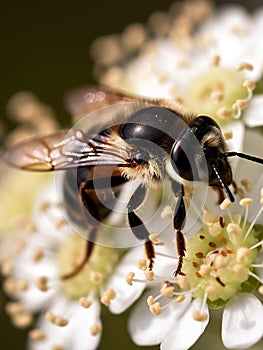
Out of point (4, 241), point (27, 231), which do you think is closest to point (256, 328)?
point (27, 231)

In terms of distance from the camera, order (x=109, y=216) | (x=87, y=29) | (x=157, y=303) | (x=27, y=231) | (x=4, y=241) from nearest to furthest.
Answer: (x=157, y=303) → (x=109, y=216) → (x=27, y=231) → (x=4, y=241) → (x=87, y=29)

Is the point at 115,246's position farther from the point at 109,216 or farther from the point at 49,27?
the point at 49,27

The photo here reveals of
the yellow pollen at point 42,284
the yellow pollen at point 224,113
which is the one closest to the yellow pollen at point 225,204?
the yellow pollen at point 224,113

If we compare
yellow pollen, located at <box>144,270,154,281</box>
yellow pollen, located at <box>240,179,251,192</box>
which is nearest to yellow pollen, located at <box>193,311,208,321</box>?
yellow pollen, located at <box>144,270,154,281</box>

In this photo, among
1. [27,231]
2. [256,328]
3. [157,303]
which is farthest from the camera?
[27,231]

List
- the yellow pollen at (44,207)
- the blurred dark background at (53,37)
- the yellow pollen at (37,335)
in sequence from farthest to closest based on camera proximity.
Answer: the blurred dark background at (53,37), the yellow pollen at (44,207), the yellow pollen at (37,335)

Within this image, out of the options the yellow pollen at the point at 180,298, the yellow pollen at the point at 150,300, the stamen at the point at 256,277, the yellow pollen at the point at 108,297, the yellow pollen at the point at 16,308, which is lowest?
the yellow pollen at the point at 16,308

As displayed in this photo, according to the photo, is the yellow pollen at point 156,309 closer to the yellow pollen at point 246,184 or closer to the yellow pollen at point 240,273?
the yellow pollen at point 240,273

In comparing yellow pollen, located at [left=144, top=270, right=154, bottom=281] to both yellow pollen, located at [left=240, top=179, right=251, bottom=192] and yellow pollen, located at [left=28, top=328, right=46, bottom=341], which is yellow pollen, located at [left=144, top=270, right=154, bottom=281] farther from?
yellow pollen, located at [left=28, top=328, right=46, bottom=341]
